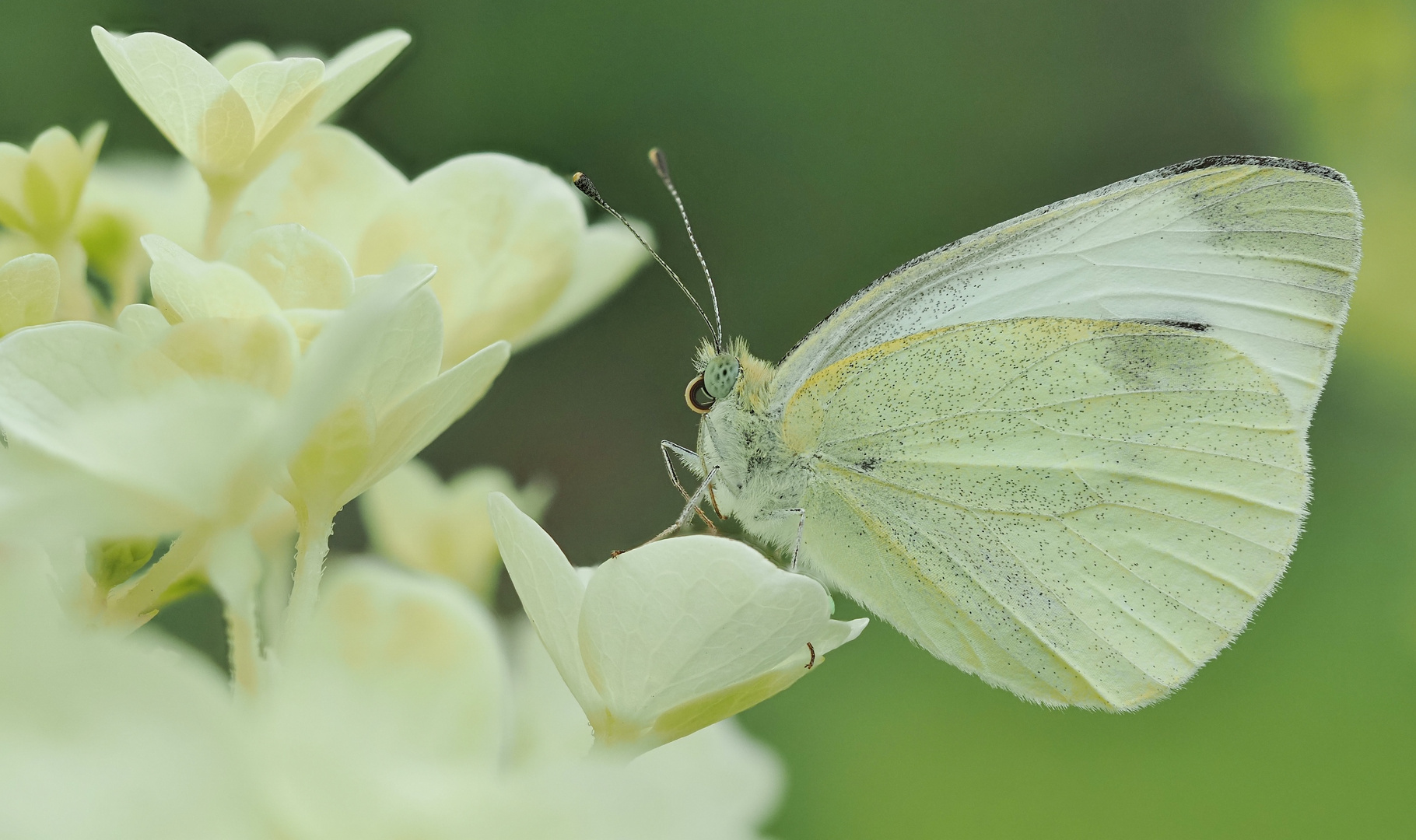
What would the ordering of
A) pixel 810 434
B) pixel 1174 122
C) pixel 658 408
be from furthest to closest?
pixel 1174 122 < pixel 658 408 < pixel 810 434

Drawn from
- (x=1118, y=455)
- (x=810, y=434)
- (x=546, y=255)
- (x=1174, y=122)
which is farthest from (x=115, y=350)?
(x=1174, y=122)

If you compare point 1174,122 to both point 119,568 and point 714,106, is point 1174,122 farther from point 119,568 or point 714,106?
point 119,568

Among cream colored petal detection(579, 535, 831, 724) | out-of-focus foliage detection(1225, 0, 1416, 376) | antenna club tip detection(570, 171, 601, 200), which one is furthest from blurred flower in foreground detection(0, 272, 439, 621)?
out-of-focus foliage detection(1225, 0, 1416, 376)

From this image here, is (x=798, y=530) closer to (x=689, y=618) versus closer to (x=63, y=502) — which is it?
(x=689, y=618)

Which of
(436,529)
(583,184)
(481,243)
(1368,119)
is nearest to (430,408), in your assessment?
(481,243)

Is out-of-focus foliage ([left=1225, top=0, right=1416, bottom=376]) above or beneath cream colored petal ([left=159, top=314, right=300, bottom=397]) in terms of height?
above

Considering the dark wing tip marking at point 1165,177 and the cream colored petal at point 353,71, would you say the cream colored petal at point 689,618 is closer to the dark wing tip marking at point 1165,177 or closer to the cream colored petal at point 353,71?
the cream colored petal at point 353,71

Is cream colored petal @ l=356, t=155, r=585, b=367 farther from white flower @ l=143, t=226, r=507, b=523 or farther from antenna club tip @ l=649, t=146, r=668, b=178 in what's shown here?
antenna club tip @ l=649, t=146, r=668, b=178
